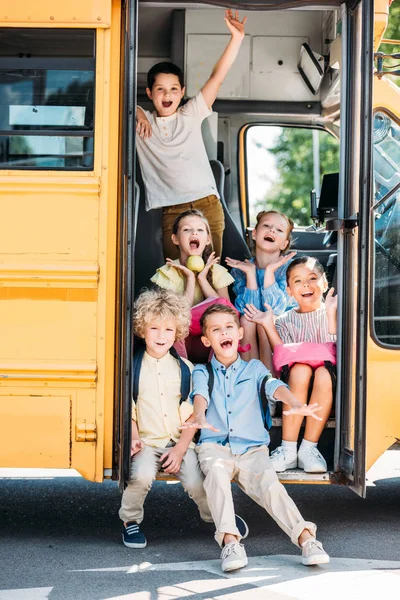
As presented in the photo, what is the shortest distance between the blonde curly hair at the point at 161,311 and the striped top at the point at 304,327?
52 cm

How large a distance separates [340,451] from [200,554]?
74 cm

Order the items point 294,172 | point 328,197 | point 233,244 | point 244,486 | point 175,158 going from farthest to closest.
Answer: point 294,172
point 328,197
point 233,244
point 175,158
point 244,486

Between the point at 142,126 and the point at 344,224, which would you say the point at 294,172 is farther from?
the point at 344,224

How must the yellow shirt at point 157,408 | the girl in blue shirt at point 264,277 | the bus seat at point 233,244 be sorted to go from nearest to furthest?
the yellow shirt at point 157,408
the girl in blue shirt at point 264,277
the bus seat at point 233,244

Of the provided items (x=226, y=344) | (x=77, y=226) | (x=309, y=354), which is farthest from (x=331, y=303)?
(x=77, y=226)

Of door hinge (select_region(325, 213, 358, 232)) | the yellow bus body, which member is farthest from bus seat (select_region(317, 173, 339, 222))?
the yellow bus body

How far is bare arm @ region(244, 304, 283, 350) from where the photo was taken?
14.8 feet

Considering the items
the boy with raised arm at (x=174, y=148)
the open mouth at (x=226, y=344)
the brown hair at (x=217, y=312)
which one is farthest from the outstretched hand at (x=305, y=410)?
the boy with raised arm at (x=174, y=148)

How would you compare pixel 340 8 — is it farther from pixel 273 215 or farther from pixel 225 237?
pixel 225 237

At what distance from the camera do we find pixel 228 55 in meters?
4.76

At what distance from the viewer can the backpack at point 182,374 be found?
4227 mm

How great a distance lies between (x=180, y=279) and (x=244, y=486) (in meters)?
1.14

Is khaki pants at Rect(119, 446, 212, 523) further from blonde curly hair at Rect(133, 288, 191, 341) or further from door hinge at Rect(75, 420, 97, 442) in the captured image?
blonde curly hair at Rect(133, 288, 191, 341)

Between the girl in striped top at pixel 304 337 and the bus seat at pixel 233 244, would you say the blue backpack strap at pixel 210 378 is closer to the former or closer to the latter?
the girl in striped top at pixel 304 337
